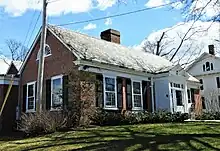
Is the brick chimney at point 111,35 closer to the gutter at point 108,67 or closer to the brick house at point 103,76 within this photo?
the brick house at point 103,76

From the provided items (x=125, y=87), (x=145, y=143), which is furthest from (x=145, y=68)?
(x=145, y=143)

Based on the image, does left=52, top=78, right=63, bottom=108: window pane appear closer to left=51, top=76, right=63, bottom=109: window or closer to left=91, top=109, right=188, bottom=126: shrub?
left=51, top=76, right=63, bottom=109: window

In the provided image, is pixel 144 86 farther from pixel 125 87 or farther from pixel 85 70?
pixel 85 70

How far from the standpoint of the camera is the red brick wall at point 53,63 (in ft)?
59.1

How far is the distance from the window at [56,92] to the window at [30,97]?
2493 millimetres

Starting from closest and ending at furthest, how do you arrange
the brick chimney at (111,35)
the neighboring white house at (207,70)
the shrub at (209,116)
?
the shrub at (209,116) → the brick chimney at (111,35) → the neighboring white house at (207,70)

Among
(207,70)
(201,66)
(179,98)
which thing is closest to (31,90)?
(179,98)

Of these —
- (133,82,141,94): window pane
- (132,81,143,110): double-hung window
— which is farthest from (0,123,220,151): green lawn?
(133,82,141,94): window pane

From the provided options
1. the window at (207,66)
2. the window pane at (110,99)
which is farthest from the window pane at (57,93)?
the window at (207,66)

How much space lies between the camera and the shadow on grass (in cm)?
901

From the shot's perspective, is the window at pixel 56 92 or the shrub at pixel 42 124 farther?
the window at pixel 56 92

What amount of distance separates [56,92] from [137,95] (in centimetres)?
569

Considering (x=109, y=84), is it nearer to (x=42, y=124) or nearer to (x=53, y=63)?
(x=53, y=63)

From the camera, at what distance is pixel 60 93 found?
18.0 meters
